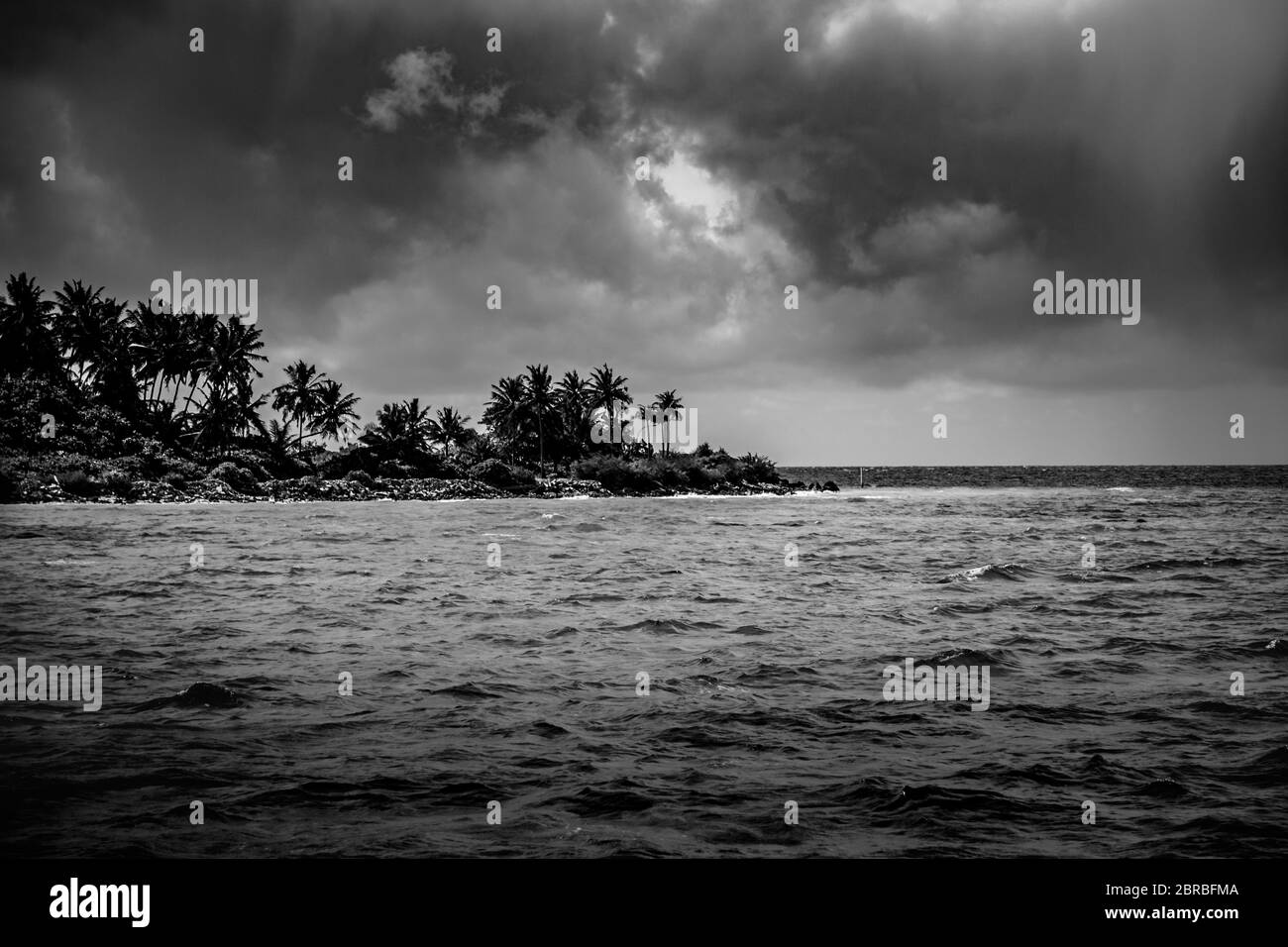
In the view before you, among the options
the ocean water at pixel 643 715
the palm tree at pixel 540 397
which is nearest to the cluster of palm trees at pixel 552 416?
the palm tree at pixel 540 397

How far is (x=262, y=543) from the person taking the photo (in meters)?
36.3

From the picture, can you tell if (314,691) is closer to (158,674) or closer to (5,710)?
(158,674)

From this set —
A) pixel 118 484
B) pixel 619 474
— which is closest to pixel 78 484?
pixel 118 484

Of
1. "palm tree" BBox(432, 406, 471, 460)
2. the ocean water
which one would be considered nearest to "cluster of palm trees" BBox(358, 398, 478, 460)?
"palm tree" BBox(432, 406, 471, 460)

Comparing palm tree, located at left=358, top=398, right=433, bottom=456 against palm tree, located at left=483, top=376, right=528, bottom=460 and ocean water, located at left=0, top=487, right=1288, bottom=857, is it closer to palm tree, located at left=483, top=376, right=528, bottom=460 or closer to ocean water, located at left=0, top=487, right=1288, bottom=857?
palm tree, located at left=483, top=376, right=528, bottom=460

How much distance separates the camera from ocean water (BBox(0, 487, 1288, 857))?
23.0ft

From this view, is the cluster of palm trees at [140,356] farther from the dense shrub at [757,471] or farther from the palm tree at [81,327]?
the dense shrub at [757,471]

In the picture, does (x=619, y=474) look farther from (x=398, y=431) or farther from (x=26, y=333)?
(x=26, y=333)

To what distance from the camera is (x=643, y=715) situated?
10.6 meters

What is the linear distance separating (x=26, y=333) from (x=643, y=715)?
3876 inches

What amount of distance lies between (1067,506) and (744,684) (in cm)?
6981

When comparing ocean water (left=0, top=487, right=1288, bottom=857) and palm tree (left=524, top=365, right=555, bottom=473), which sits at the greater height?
palm tree (left=524, top=365, right=555, bottom=473)

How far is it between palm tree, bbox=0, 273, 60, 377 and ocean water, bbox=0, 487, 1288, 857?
7210cm

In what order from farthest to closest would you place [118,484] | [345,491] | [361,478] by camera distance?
[361,478] → [345,491] → [118,484]
